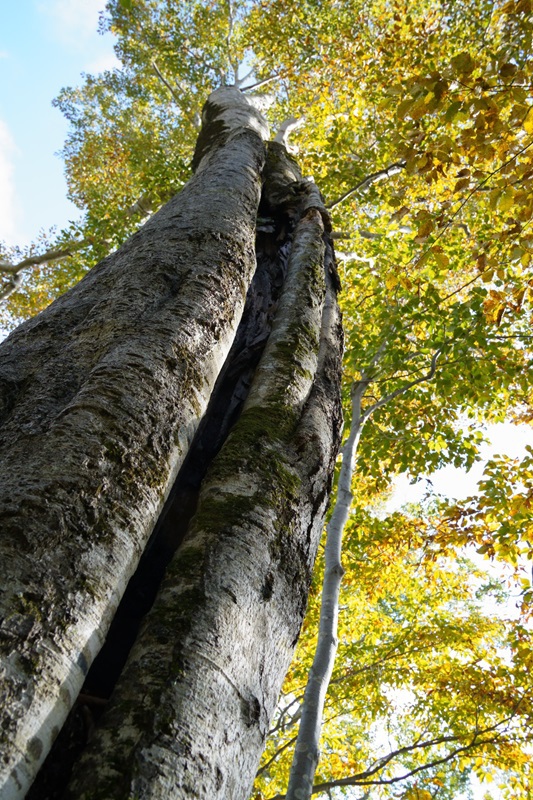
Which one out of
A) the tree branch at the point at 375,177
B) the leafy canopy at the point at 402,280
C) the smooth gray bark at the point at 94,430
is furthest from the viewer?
the tree branch at the point at 375,177

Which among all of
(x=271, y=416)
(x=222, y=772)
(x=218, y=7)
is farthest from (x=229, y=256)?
(x=218, y=7)

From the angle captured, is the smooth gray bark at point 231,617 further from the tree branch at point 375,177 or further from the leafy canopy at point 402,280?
the tree branch at point 375,177

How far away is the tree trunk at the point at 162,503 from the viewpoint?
0.98 meters

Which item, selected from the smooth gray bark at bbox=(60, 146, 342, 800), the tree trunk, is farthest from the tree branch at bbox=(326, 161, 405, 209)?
the smooth gray bark at bbox=(60, 146, 342, 800)

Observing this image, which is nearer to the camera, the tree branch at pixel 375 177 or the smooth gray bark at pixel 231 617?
the smooth gray bark at pixel 231 617

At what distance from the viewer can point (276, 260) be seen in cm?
340

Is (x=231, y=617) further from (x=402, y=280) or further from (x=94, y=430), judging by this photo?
(x=402, y=280)

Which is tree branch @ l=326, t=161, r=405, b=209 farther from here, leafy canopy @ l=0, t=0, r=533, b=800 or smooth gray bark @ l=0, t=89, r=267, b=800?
smooth gray bark @ l=0, t=89, r=267, b=800

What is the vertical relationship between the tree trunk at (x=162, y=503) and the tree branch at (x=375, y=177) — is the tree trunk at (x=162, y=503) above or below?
below

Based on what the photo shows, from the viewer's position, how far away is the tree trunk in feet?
3.22

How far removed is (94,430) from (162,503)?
10.4 inches

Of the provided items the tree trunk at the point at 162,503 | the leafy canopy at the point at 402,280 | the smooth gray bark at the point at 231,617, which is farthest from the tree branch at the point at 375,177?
the smooth gray bark at the point at 231,617

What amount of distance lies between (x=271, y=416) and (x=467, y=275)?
32.5ft

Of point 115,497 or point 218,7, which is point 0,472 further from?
point 218,7
